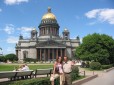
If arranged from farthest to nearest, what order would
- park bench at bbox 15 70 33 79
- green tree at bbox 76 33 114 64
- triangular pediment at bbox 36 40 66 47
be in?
triangular pediment at bbox 36 40 66 47, green tree at bbox 76 33 114 64, park bench at bbox 15 70 33 79

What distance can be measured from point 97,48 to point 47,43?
240ft

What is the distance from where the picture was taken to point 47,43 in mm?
132875

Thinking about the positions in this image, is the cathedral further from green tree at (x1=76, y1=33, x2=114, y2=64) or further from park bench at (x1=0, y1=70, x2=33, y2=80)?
park bench at (x1=0, y1=70, x2=33, y2=80)

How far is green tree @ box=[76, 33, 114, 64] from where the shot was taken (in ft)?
195

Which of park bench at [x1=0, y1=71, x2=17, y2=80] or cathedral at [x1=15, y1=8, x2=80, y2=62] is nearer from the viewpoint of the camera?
park bench at [x1=0, y1=71, x2=17, y2=80]

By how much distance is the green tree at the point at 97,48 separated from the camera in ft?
195

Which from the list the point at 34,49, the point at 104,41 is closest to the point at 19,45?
the point at 34,49

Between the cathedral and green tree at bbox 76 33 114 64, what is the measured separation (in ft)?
214

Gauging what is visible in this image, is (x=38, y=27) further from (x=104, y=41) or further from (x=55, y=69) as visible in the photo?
(x=55, y=69)

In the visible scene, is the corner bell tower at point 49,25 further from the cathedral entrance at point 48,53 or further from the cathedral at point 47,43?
Answer: the cathedral entrance at point 48,53

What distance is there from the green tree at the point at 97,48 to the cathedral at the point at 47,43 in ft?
214

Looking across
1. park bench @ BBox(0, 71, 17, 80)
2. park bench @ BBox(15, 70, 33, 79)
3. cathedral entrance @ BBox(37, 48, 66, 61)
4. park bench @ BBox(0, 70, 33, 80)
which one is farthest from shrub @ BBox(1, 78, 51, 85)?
cathedral entrance @ BBox(37, 48, 66, 61)

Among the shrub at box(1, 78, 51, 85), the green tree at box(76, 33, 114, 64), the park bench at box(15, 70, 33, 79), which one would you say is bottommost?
the shrub at box(1, 78, 51, 85)

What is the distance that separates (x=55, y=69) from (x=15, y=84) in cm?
189
